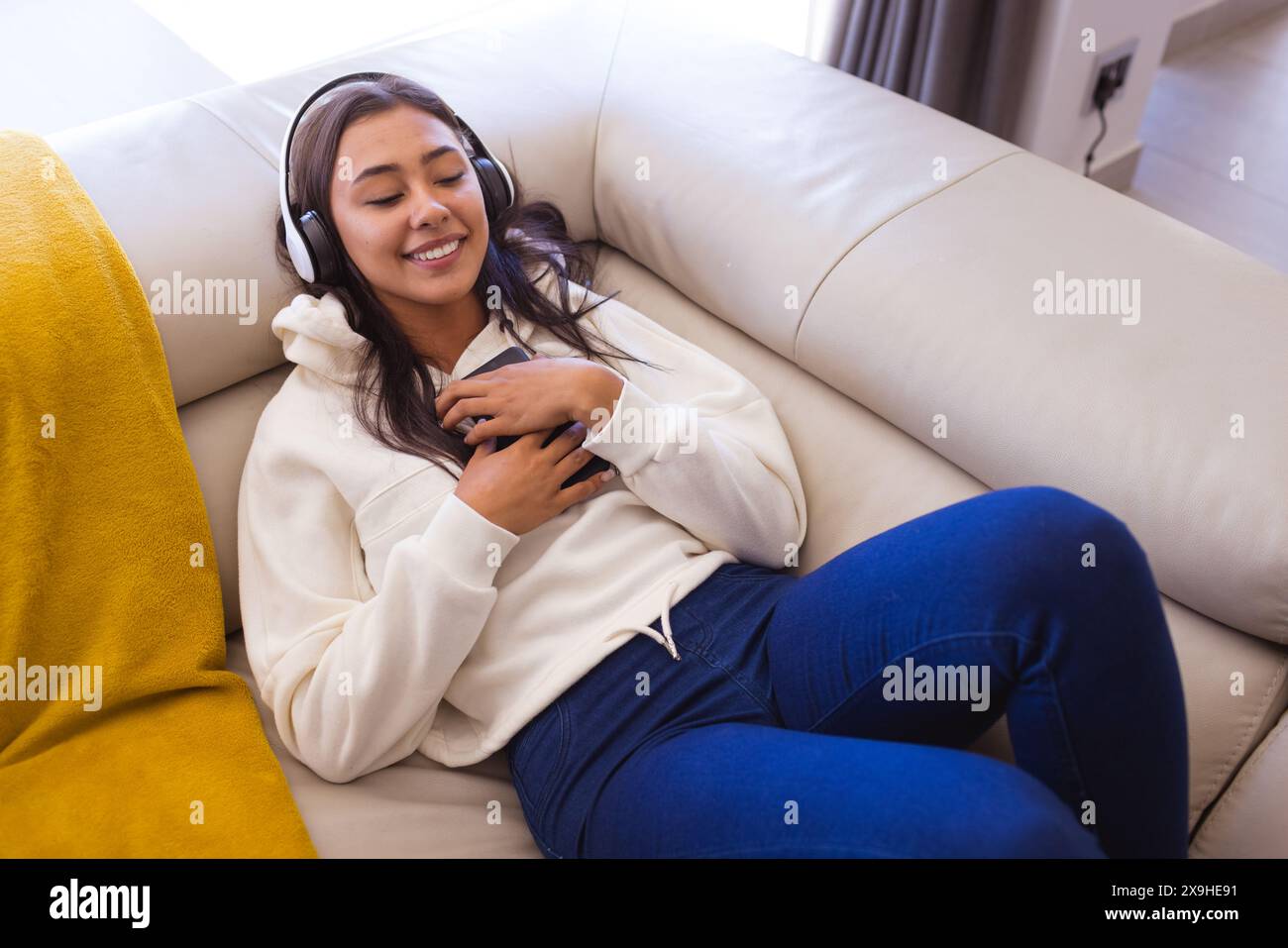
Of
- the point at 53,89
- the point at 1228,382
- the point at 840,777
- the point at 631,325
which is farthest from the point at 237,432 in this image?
the point at 1228,382

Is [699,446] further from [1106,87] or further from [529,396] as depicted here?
[1106,87]

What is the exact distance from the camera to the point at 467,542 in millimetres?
1064

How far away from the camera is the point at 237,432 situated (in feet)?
4.17

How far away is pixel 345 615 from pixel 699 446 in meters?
0.40

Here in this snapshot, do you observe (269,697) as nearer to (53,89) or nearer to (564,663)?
(564,663)

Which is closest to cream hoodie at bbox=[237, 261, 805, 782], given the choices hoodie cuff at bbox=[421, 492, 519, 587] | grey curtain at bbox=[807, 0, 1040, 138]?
hoodie cuff at bbox=[421, 492, 519, 587]

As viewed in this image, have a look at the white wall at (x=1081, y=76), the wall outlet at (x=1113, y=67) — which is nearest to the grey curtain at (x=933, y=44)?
the white wall at (x=1081, y=76)

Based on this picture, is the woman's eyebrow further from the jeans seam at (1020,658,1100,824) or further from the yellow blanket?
the jeans seam at (1020,658,1100,824)

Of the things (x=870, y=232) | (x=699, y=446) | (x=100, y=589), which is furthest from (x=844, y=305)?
(x=100, y=589)

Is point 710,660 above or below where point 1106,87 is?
below

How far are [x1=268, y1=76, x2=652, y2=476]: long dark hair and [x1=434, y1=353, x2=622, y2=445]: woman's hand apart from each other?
4cm

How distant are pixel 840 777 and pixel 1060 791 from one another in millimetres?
204

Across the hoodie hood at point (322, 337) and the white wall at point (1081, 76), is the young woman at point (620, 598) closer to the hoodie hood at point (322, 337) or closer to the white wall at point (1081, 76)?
the hoodie hood at point (322, 337)

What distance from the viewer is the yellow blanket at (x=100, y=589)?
1046 millimetres
